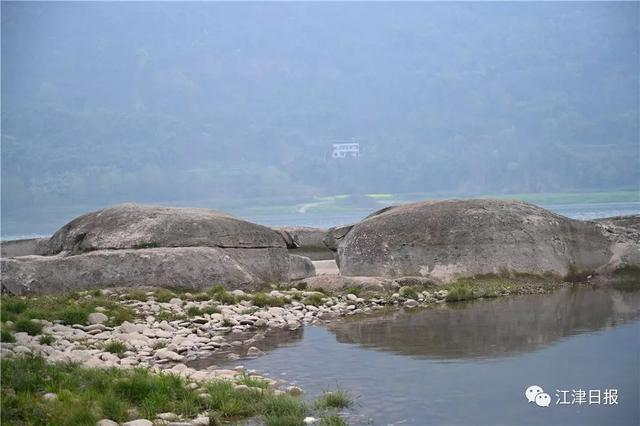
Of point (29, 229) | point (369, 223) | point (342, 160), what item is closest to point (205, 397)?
point (369, 223)

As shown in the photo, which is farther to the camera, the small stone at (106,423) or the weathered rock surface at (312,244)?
the weathered rock surface at (312,244)

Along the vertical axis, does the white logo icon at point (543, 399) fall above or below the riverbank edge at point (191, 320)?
below

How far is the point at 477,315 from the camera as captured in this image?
1606 centimetres

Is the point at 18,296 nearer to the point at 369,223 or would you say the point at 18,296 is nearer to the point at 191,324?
the point at 191,324

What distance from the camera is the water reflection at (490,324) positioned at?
12.7 meters

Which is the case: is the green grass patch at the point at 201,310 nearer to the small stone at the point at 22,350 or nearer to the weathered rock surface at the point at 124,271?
the weathered rock surface at the point at 124,271

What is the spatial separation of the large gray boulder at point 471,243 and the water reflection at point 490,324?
2.05m

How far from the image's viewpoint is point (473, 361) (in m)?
11.5

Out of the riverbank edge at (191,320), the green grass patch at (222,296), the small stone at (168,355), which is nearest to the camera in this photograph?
the riverbank edge at (191,320)

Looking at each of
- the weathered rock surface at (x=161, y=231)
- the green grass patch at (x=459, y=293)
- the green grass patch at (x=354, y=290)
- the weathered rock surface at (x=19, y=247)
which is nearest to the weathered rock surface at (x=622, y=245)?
A: the green grass patch at (x=459, y=293)

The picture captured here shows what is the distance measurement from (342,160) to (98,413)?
94834mm

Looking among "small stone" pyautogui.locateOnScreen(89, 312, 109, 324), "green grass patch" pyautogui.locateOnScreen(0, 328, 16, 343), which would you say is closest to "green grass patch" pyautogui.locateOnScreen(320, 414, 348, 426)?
"green grass patch" pyautogui.locateOnScreen(0, 328, 16, 343)

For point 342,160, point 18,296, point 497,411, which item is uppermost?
point 342,160

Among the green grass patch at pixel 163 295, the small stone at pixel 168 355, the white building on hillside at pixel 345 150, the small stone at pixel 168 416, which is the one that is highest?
the white building on hillside at pixel 345 150
